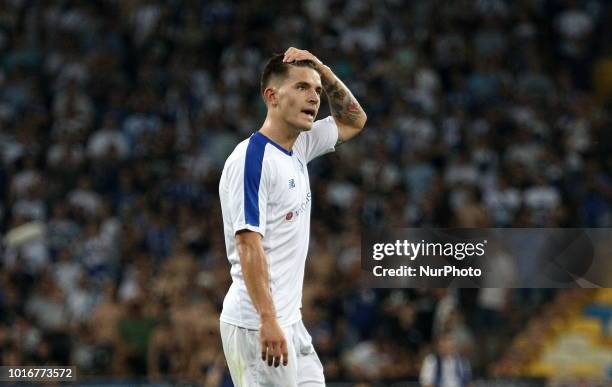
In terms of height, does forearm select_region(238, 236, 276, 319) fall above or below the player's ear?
below

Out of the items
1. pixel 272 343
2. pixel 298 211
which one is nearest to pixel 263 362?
pixel 272 343

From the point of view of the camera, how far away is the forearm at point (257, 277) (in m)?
5.25

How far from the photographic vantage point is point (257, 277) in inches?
207

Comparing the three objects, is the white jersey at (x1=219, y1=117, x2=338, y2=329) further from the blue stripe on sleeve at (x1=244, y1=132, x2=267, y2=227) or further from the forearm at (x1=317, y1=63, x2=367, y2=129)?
the forearm at (x1=317, y1=63, x2=367, y2=129)

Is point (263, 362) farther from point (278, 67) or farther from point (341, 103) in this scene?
point (341, 103)

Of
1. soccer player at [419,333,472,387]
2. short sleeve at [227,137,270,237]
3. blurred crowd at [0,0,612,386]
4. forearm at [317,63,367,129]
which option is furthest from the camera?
blurred crowd at [0,0,612,386]

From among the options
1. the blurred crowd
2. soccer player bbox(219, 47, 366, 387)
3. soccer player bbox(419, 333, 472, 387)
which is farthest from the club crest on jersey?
soccer player bbox(419, 333, 472, 387)

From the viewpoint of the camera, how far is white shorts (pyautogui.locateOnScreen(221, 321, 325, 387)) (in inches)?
215

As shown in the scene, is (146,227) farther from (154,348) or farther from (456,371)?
(456,371)

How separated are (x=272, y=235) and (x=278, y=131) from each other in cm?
52

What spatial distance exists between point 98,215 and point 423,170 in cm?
361

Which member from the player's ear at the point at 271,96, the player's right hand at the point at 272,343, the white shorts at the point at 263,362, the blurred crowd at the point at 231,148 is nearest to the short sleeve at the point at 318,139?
the player's ear at the point at 271,96

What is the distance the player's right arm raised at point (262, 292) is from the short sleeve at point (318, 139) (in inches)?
29.5

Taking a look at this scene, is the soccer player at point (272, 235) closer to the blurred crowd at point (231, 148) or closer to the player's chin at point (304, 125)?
the player's chin at point (304, 125)
